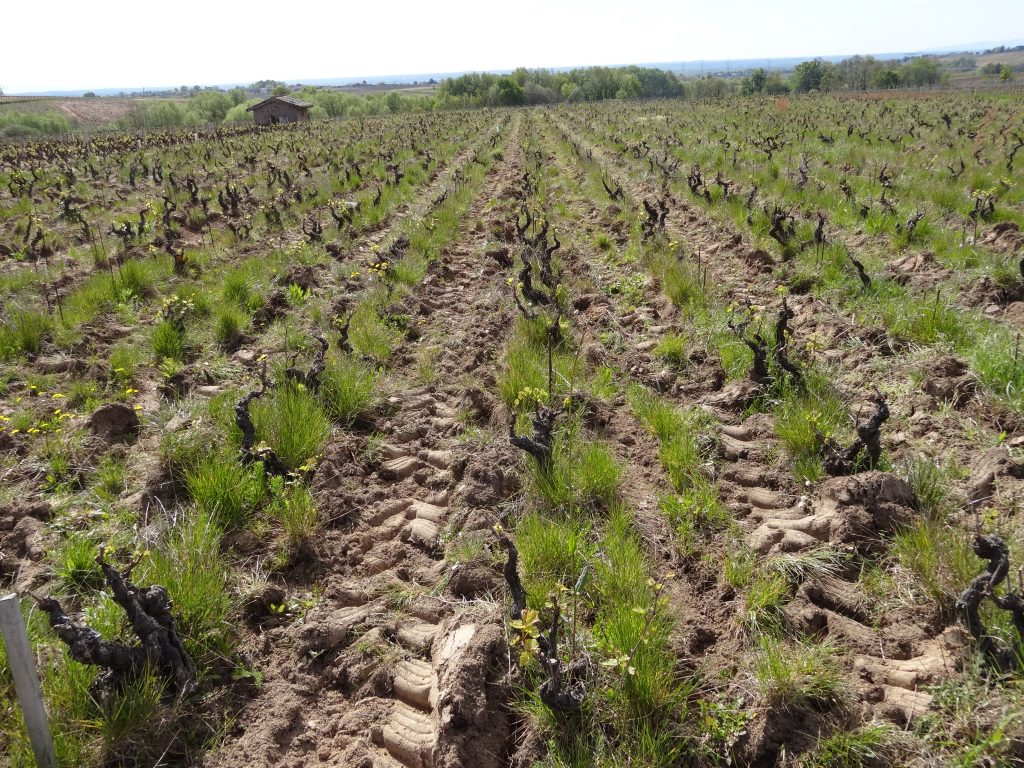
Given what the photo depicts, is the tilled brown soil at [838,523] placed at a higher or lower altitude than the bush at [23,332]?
lower

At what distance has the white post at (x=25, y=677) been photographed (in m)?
1.87

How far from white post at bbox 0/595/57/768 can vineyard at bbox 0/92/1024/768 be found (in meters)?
0.22

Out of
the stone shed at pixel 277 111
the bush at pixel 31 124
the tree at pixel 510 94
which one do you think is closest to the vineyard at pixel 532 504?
the stone shed at pixel 277 111

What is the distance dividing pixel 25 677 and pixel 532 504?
2616mm

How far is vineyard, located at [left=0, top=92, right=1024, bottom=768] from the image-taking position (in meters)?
2.54

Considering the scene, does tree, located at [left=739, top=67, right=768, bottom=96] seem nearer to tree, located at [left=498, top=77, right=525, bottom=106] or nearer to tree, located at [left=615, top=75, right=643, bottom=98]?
tree, located at [left=615, top=75, right=643, bottom=98]

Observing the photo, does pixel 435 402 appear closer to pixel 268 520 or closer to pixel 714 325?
pixel 268 520

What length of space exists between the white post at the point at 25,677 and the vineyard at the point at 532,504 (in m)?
0.22

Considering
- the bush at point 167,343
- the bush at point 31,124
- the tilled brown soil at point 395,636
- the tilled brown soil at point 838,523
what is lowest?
the tilled brown soil at point 395,636

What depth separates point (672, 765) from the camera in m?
2.41

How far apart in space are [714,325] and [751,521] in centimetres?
306

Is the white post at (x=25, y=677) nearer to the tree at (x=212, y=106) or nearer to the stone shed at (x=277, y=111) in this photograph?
the stone shed at (x=277, y=111)

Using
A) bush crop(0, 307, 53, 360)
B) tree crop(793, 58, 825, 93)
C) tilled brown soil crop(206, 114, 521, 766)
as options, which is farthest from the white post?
tree crop(793, 58, 825, 93)

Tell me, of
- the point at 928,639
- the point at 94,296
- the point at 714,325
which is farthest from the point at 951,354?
the point at 94,296
